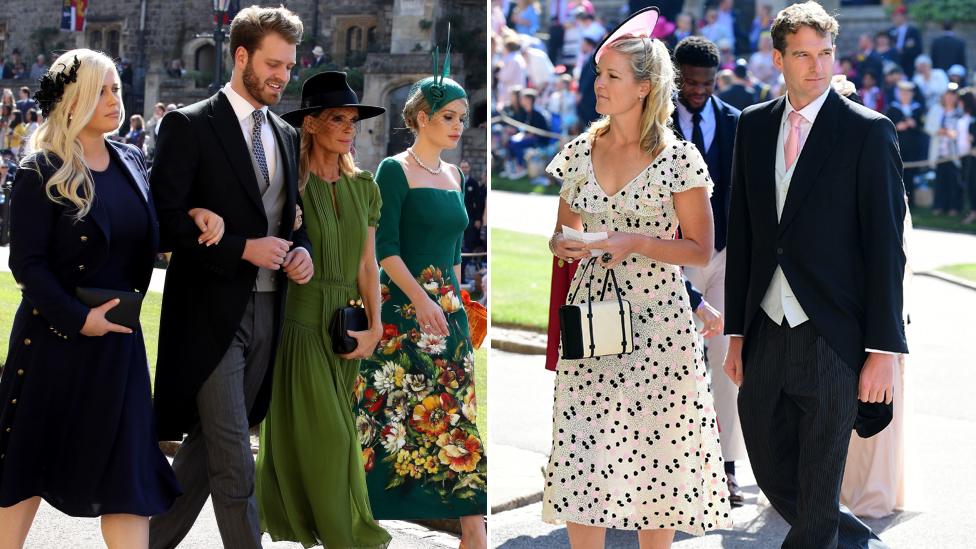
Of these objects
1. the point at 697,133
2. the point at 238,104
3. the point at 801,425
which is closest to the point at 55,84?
the point at 238,104

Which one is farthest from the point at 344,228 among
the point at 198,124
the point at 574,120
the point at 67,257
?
the point at 574,120

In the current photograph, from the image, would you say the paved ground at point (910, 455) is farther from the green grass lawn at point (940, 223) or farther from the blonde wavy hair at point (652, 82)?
the green grass lawn at point (940, 223)

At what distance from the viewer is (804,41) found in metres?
4.66

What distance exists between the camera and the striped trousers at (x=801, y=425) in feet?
14.9

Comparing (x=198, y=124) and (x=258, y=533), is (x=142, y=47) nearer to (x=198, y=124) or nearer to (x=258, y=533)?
(x=198, y=124)

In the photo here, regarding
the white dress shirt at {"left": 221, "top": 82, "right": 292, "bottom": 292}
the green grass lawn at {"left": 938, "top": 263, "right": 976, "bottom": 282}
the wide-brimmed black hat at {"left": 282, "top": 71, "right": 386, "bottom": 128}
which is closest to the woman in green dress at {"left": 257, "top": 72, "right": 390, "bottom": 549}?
the wide-brimmed black hat at {"left": 282, "top": 71, "right": 386, "bottom": 128}

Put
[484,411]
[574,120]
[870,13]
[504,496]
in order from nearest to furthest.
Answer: [484,411]
[504,496]
[574,120]
[870,13]

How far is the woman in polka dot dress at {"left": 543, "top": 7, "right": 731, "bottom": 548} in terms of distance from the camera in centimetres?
468

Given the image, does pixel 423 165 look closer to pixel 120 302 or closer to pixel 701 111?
pixel 120 302

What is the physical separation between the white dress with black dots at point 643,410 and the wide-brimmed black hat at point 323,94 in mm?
1037

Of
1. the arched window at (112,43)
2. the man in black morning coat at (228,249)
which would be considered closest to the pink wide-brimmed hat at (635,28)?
the man in black morning coat at (228,249)

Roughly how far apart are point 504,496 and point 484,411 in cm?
130

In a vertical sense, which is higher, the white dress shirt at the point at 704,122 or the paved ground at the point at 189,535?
the white dress shirt at the point at 704,122

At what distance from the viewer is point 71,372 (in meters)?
4.52
